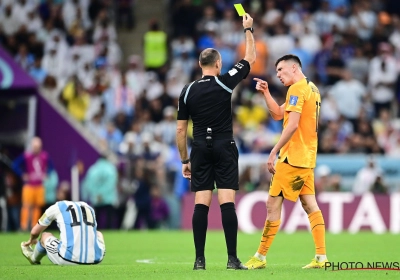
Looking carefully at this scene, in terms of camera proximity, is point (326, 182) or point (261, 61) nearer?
point (326, 182)

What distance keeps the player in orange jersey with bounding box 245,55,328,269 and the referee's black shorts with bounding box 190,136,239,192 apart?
53 centimetres

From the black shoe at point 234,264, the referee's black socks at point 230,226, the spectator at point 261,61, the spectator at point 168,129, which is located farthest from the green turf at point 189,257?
the spectator at point 261,61

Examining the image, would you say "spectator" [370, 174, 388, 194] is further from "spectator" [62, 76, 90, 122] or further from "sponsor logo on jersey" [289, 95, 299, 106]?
"sponsor logo on jersey" [289, 95, 299, 106]

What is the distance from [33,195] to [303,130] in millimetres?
12652

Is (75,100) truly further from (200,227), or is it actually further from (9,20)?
(200,227)

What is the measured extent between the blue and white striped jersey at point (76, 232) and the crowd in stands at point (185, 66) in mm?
12180

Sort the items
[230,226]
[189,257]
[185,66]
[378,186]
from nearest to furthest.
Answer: [230,226], [189,257], [378,186], [185,66]

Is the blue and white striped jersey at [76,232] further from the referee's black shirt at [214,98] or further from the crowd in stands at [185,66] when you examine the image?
the crowd in stands at [185,66]

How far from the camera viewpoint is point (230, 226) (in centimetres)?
1046

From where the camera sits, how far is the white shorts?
37.0ft

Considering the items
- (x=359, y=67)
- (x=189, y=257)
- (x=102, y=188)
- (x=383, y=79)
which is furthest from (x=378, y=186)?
(x=189, y=257)

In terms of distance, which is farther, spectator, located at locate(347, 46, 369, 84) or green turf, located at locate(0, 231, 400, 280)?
spectator, located at locate(347, 46, 369, 84)

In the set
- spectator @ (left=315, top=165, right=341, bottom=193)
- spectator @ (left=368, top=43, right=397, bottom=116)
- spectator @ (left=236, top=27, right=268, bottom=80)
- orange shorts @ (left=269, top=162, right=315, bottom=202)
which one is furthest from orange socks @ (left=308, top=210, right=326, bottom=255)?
spectator @ (left=368, top=43, right=397, bottom=116)

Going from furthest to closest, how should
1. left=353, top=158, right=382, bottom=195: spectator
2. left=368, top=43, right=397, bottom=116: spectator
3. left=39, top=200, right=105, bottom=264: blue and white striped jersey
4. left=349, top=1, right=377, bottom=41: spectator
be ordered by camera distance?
1. left=349, top=1, right=377, bottom=41: spectator
2. left=368, top=43, right=397, bottom=116: spectator
3. left=353, top=158, right=382, bottom=195: spectator
4. left=39, top=200, right=105, bottom=264: blue and white striped jersey
